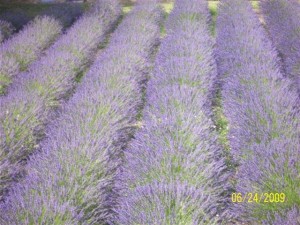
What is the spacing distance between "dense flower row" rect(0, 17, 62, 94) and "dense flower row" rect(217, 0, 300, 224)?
112 inches

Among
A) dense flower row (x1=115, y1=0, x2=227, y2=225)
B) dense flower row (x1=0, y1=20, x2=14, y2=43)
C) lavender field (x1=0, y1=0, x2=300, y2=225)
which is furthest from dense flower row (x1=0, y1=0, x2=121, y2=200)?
dense flower row (x1=0, y1=20, x2=14, y2=43)

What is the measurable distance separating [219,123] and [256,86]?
546 mm

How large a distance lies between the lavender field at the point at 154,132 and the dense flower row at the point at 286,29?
1.4 inches

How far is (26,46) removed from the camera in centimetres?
625

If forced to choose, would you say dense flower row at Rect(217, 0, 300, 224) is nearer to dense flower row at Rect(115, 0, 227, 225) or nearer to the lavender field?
the lavender field

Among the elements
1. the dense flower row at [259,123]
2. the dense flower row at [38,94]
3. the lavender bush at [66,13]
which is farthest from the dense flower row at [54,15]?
the dense flower row at [259,123]

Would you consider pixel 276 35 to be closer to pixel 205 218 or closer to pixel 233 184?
pixel 233 184

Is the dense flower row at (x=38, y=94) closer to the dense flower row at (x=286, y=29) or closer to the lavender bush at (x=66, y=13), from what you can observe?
the lavender bush at (x=66, y=13)

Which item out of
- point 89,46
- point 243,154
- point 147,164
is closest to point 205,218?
point 147,164

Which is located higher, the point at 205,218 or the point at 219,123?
the point at 205,218

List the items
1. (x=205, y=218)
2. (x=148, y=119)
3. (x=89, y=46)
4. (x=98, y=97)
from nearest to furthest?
(x=205, y=218) < (x=148, y=119) < (x=98, y=97) < (x=89, y=46)

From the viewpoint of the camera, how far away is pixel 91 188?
2709 mm

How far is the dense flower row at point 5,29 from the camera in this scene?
24.6 ft

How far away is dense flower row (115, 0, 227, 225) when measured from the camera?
2.47 m
